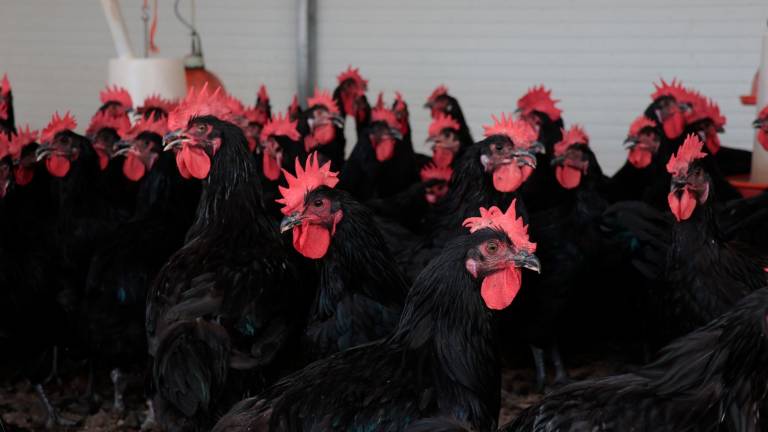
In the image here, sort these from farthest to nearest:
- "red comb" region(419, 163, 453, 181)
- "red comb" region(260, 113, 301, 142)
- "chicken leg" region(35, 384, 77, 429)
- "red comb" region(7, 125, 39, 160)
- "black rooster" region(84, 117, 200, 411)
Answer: "red comb" region(419, 163, 453, 181) < "red comb" region(260, 113, 301, 142) < "red comb" region(7, 125, 39, 160) < "chicken leg" region(35, 384, 77, 429) < "black rooster" region(84, 117, 200, 411)

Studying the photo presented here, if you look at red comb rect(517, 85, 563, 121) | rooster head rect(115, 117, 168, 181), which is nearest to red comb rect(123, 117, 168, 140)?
rooster head rect(115, 117, 168, 181)

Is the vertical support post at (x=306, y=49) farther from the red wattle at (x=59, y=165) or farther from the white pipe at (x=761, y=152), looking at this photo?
the white pipe at (x=761, y=152)

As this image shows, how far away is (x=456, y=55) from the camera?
8180 millimetres

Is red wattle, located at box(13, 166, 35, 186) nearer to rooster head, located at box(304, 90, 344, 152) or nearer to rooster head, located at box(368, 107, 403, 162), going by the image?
rooster head, located at box(304, 90, 344, 152)

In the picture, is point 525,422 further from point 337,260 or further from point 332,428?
point 337,260

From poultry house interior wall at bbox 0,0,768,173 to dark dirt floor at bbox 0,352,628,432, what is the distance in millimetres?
3661

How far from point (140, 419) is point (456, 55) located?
5114 mm

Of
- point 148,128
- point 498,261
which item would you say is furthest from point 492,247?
point 148,128

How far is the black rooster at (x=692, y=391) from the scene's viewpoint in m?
2.05

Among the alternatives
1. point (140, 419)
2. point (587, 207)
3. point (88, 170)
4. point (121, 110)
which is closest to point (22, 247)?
point (88, 170)

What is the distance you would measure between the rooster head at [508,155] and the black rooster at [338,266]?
2.45 ft

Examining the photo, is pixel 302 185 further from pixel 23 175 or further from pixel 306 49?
pixel 306 49

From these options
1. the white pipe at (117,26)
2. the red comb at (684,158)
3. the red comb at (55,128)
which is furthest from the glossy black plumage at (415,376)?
the white pipe at (117,26)

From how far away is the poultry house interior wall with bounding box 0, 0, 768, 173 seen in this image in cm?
750
